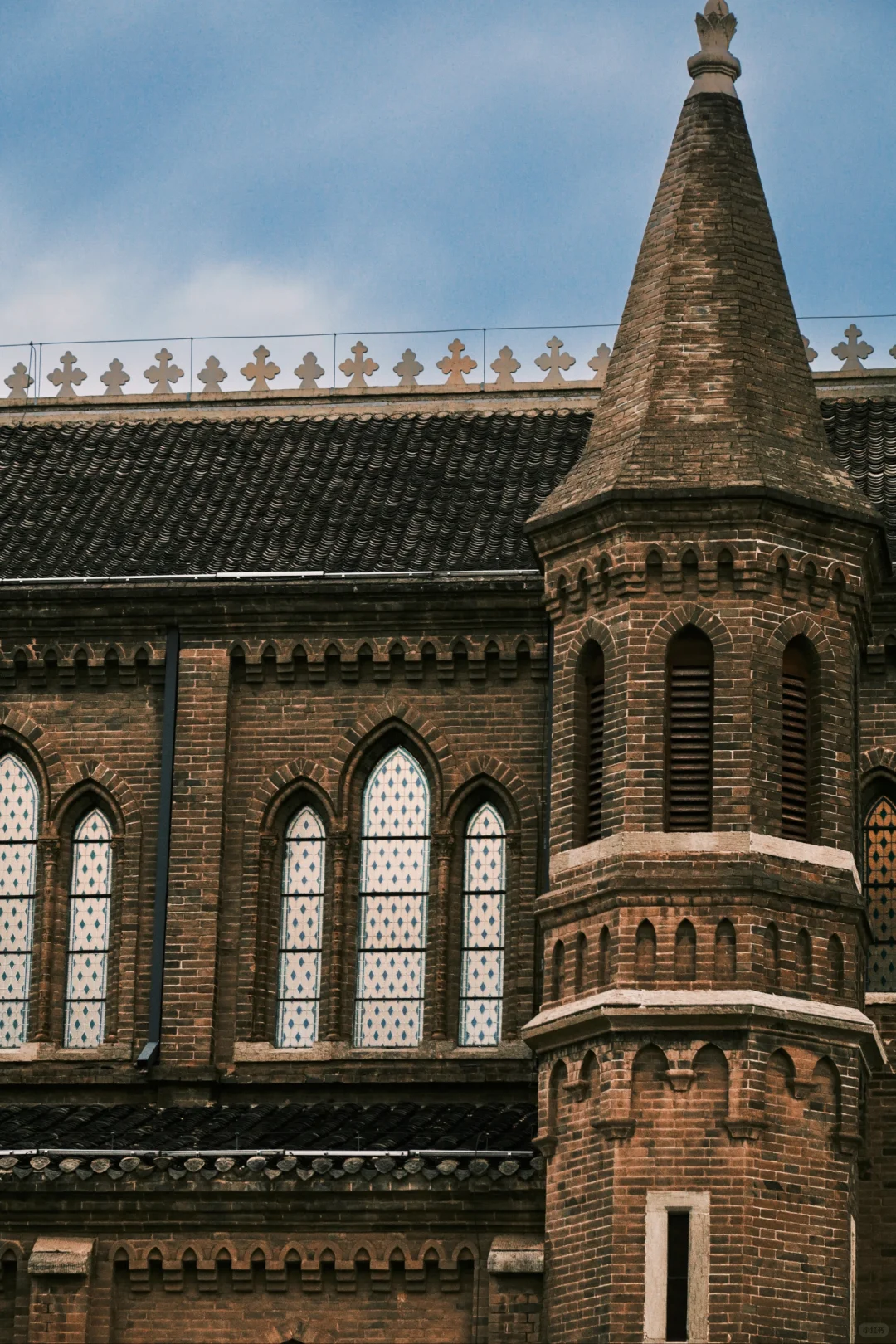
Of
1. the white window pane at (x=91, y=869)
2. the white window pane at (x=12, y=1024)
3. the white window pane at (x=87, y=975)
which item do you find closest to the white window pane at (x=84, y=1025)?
the white window pane at (x=87, y=975)

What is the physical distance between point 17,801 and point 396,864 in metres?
4.47

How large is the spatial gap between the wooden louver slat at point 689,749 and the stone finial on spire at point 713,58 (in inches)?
276

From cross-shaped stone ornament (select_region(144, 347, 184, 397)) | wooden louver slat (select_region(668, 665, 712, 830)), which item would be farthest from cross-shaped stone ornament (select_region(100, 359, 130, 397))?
wooden louver slat (select_region(668, 665, 712, 830))

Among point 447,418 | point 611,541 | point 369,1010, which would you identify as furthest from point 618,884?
point 447,418

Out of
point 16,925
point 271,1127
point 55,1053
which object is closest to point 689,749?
point 271,1127

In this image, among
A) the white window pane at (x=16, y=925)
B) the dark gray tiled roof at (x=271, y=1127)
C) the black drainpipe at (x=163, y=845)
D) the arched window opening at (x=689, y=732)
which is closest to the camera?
the arched window opening at (x=689, y=732)

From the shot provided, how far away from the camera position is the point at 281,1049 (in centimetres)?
3816

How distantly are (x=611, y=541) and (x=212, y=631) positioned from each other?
6.46m

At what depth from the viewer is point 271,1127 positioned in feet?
118

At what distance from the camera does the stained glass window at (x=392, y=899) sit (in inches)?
1510

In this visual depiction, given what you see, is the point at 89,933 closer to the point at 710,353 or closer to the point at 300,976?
the point at 300,976

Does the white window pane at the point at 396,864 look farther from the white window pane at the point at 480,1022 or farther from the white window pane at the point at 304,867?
the white window pane at the point at 480,1022

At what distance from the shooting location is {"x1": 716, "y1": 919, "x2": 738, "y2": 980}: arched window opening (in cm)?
3269

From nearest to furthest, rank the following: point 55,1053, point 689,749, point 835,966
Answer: point 835,966 → point 689,749 → point 55,1053
